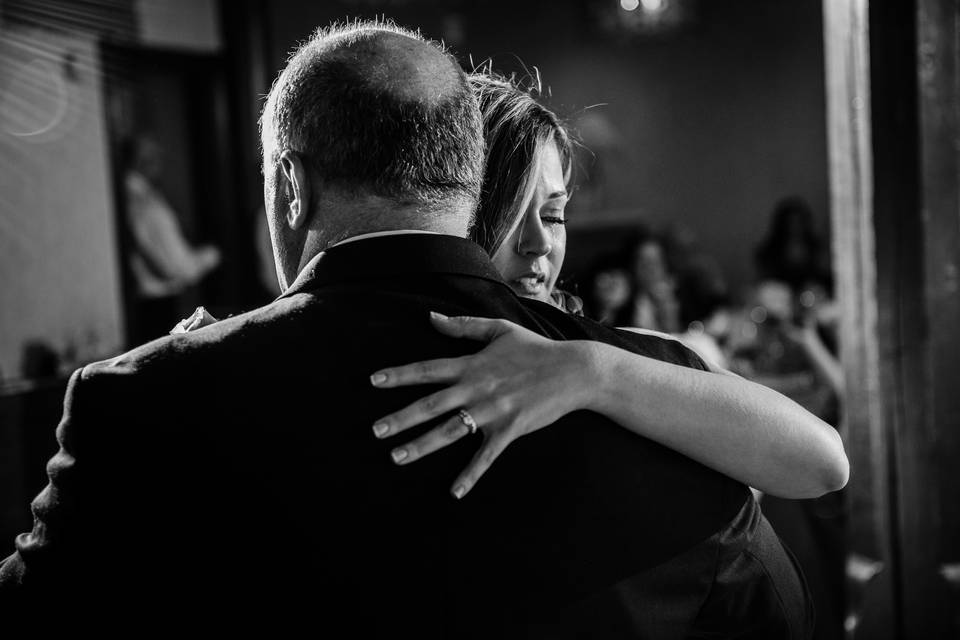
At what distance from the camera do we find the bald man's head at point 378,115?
2.78 ft

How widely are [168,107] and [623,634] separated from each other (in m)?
A: 4.55

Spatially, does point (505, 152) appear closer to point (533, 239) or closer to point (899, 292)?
point (533, 239)

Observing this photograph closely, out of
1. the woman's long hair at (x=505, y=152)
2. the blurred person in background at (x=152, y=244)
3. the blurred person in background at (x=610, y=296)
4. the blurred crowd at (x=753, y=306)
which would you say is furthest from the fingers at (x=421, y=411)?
the blurred person in background at (x=152, y=244)

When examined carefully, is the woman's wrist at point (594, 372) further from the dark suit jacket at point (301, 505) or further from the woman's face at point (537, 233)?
the woman's face at point (537, 233)

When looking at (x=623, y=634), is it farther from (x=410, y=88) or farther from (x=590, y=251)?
(x=590, y=251)

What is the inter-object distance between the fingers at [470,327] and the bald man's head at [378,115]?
126mm

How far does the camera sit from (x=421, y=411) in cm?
80

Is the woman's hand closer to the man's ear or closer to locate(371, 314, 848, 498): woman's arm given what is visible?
locate(371, 314, 848, 498): woman's arm

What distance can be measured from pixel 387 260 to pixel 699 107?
735 cm

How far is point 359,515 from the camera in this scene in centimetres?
80

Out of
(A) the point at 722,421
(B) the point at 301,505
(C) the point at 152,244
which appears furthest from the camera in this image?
(C) the point at 152,244

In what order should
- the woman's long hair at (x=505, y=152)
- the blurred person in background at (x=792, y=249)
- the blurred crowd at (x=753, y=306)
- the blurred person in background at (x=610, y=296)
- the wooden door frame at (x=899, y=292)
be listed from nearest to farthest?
the woman's long hair at (x=505, y=152) → the wooden door frame at (x=899, y=292) → the blurred crowd at (x=753, y=306) → the blurred person in background at (x=610, y=296) → the blurred person in background at (x=792, y=249)

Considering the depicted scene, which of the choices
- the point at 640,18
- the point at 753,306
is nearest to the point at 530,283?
the point at 753,306

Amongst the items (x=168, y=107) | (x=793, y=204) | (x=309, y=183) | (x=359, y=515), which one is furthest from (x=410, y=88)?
(x=793, y=204)
